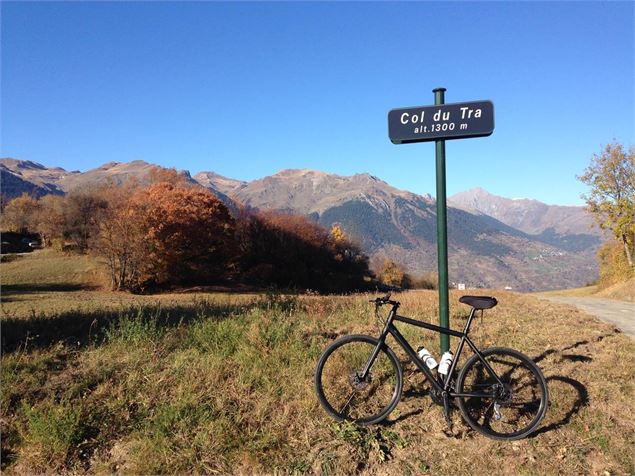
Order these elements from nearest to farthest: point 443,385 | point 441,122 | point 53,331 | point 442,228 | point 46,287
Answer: point 443,385 → point 441,122 → point 442,228 → point 53,331 → point 46,287

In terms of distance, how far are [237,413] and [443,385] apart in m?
1.98

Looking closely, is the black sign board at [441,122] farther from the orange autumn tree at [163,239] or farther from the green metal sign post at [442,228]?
the orange autumn tree at [163,239]

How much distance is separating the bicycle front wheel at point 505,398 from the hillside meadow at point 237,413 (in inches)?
5.8

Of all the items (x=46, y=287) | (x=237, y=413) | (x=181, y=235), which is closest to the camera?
(x=237, y=413)

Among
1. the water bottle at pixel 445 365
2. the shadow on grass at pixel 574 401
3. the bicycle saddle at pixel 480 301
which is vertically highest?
the bicycle saddle at pixel 480 301

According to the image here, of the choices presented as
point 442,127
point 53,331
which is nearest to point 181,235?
point 53,331

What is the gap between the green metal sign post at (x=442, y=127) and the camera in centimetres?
452

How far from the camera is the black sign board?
4508mm

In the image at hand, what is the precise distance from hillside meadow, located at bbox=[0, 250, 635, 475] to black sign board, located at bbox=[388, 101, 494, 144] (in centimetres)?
271

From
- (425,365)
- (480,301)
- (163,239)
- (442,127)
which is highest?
(442,127)

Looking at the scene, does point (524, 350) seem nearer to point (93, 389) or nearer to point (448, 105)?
point (448, 105)

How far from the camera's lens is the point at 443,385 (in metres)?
4.03

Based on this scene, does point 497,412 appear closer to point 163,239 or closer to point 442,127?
point 442,127

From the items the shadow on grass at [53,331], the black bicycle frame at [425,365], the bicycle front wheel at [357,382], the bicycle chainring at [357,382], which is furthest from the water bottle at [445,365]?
the shadow on grass at [53,331]
